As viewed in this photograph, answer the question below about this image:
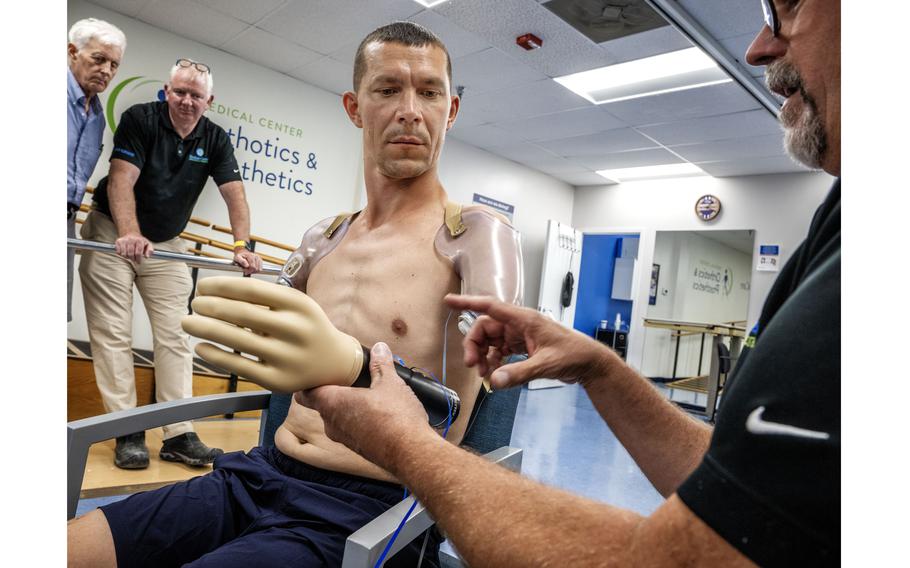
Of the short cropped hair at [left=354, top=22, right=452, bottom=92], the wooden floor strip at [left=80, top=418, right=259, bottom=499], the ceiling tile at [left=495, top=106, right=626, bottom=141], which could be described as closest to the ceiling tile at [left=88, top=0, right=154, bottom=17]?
the wooden floor strip at [left=80, top=418, right=259, bottom=499]

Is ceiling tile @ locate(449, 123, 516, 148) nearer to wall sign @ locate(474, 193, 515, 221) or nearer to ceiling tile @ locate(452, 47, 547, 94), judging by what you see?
wall sign @ locate(474, 193, 515, 221)

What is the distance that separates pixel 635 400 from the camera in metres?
0.96

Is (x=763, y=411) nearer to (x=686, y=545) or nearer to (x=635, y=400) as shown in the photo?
(x=686, y=545)

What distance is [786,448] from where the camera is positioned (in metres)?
0.39

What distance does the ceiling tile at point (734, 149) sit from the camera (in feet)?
18.5

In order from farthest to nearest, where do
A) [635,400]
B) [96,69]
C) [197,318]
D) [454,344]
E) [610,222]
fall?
[610,222] → [96,69] → [454,344] → [635,400] → [197,318]

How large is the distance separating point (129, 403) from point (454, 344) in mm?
2054

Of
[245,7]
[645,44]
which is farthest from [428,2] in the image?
[645,44]

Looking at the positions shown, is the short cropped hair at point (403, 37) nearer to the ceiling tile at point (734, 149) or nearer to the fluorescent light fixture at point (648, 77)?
the fluorescent light fixture at point (648, 77)

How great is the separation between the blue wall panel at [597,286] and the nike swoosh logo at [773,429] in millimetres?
8292

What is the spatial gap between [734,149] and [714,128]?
0.73m

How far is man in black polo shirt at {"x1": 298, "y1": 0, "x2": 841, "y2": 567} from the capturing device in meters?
0.38

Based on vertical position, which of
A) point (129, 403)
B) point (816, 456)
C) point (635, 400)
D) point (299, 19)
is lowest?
point (129, 403)
